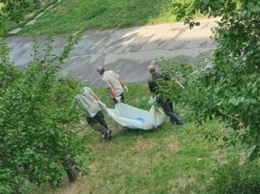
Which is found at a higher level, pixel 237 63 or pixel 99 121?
pixel 237 63

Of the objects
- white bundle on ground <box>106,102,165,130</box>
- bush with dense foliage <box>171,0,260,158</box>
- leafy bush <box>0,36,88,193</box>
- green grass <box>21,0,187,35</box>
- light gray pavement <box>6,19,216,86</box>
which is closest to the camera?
bush with dense foliage <box>171,0,260,158</box>

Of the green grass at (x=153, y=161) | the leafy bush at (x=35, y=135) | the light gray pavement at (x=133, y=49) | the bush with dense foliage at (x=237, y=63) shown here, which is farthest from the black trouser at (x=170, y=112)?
the bush with dense foliage at (x=237, y=63)

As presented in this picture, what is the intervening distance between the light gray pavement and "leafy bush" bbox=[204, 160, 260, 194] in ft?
22.8

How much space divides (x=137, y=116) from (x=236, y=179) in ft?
15.9

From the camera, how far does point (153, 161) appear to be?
11398mm

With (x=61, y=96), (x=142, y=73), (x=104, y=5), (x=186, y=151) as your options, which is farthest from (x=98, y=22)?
(x=61, y=96)

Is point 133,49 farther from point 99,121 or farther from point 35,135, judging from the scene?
point 35,135

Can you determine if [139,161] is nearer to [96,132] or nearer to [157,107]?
[157,107]

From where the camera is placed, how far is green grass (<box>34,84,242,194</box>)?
407 inches

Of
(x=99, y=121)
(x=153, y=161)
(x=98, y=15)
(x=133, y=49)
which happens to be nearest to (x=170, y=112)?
(x=153, y=161)

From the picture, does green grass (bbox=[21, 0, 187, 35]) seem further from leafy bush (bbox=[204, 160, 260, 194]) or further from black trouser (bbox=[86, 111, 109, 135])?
leafy bush (bbox=[204, 160, 260, 194])

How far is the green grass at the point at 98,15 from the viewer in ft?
65.3

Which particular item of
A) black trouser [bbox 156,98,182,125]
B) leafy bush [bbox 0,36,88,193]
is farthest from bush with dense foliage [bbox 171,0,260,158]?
black trouser [bbox 156,98,182,125]

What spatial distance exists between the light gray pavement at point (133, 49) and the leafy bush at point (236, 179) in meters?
6.94
